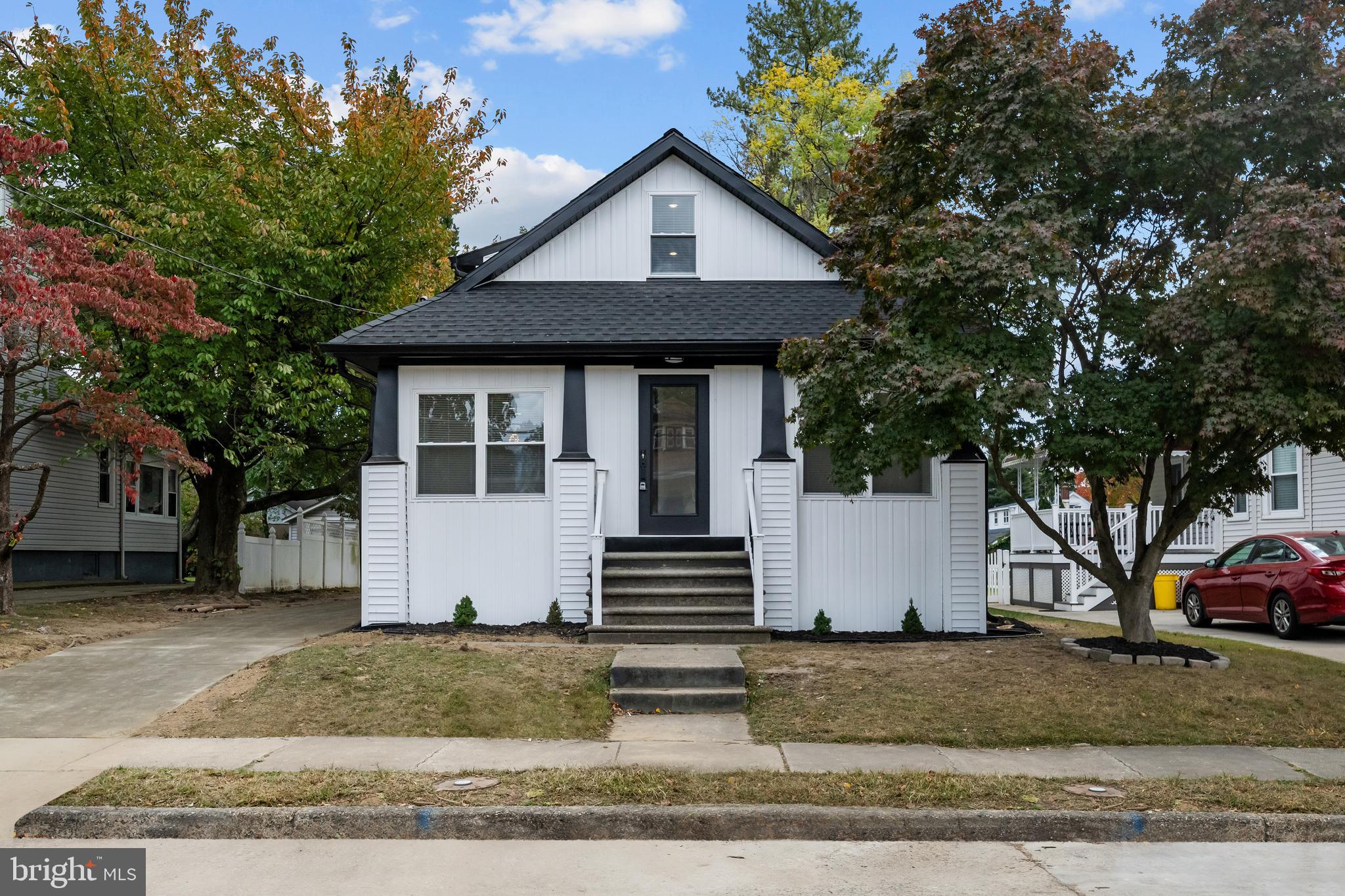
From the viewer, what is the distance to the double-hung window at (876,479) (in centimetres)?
1373

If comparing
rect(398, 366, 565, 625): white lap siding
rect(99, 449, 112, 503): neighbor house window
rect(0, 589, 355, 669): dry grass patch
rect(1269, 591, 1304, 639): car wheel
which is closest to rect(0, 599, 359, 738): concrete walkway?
rect(0, 589, 355, 669): dry grass patch

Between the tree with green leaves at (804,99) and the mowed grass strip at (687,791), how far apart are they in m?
26.9

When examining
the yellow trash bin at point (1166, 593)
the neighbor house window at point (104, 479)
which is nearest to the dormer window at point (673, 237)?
the yellow trash bin at point (1166, 593)

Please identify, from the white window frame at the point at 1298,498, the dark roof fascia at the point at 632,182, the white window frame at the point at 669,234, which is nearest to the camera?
the dark roof fascia at the point at 632,182

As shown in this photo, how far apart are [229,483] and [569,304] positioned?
9346mm

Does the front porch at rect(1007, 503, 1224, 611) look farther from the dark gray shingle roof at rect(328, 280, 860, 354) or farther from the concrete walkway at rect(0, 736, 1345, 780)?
the concrete walkway at rect(0, 736, 1345, 780)

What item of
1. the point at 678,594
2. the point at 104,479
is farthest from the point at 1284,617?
the point at 104,479

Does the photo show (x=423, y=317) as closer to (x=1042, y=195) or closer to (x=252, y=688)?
(x=252, y=688)

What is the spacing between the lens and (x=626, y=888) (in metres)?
5.54

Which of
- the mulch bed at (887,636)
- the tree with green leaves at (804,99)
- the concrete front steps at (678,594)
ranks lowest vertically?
the mulch bed at (887,636)

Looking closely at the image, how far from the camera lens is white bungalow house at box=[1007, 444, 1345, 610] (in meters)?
20.9

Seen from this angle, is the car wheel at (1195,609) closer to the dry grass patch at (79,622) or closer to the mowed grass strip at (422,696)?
the mowed grass strip at (422,696)

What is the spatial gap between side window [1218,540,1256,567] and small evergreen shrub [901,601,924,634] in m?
6.38

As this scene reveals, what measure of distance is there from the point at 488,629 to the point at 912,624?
5158mm
